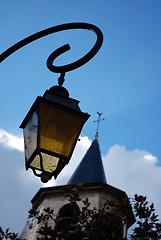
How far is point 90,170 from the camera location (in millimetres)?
24781

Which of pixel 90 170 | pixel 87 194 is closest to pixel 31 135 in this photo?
pixel 87 194

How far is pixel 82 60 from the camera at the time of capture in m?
5.56

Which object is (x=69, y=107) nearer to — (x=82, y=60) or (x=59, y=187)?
(x=82, y=60)

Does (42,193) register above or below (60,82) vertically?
above

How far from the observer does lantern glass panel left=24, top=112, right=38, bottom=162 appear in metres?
4.43

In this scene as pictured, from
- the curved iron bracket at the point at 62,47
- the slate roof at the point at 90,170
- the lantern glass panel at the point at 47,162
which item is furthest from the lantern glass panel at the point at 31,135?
the slate roof at the point at 90,170

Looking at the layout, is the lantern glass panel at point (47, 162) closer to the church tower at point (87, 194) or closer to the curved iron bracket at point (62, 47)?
the curved iron bracket at point (62, 47)

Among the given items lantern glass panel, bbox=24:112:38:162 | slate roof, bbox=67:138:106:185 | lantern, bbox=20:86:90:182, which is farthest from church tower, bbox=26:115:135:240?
lantern, bbox=20:86:90:182

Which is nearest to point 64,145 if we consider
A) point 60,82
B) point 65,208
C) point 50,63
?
point 60,82

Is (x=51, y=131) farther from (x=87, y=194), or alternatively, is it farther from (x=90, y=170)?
(x=90, y=170)

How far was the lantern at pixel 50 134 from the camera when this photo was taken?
14.2 ft

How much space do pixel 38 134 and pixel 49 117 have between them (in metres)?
0.22

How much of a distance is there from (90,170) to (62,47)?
19359 millimetres

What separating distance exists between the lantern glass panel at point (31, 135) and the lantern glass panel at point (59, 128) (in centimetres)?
10
